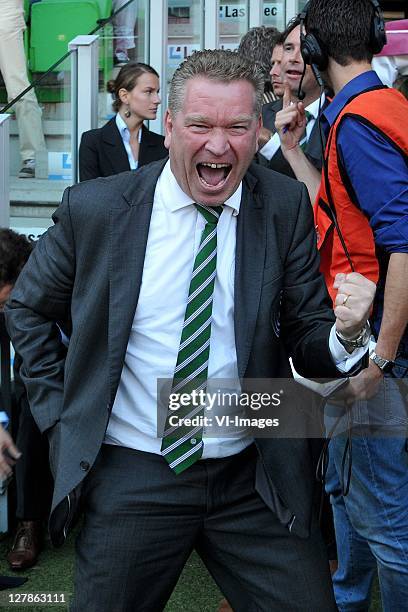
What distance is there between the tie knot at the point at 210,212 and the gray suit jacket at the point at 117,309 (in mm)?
63

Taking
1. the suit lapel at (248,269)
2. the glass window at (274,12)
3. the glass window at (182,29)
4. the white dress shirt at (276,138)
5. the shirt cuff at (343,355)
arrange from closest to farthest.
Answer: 1. the shirt cuff at (343,355)
2. the suit lapel at (248,269)
3. the white dress shirt at (276,138)
4. the glass window at (182,29)
5. the glass window at (274,12)

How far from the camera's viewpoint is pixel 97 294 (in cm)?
243

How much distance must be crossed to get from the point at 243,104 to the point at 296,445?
0.85m

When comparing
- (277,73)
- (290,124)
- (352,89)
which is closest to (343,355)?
(352,89)

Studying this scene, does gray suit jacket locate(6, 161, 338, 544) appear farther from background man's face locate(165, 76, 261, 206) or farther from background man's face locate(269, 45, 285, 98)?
background man's face locate(269, 45, 285, 98)

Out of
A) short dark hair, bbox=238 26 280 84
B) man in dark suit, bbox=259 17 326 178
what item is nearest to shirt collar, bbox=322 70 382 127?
man in dark suit, bbox=259 17 326 178

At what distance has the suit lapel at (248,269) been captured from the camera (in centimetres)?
242

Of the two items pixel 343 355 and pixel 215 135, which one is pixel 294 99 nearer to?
pixel 215 135

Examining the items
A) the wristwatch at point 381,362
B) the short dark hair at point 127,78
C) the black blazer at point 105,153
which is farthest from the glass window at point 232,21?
the wristwatch at point 381,362

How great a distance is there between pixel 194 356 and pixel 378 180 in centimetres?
73

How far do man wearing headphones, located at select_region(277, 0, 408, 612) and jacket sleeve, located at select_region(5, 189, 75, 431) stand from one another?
81 centimetres

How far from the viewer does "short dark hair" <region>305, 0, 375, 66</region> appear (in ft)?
9.45

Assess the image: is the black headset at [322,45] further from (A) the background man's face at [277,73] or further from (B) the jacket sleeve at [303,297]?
(A) the background man's face at [277,73]

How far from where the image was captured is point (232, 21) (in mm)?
9391
